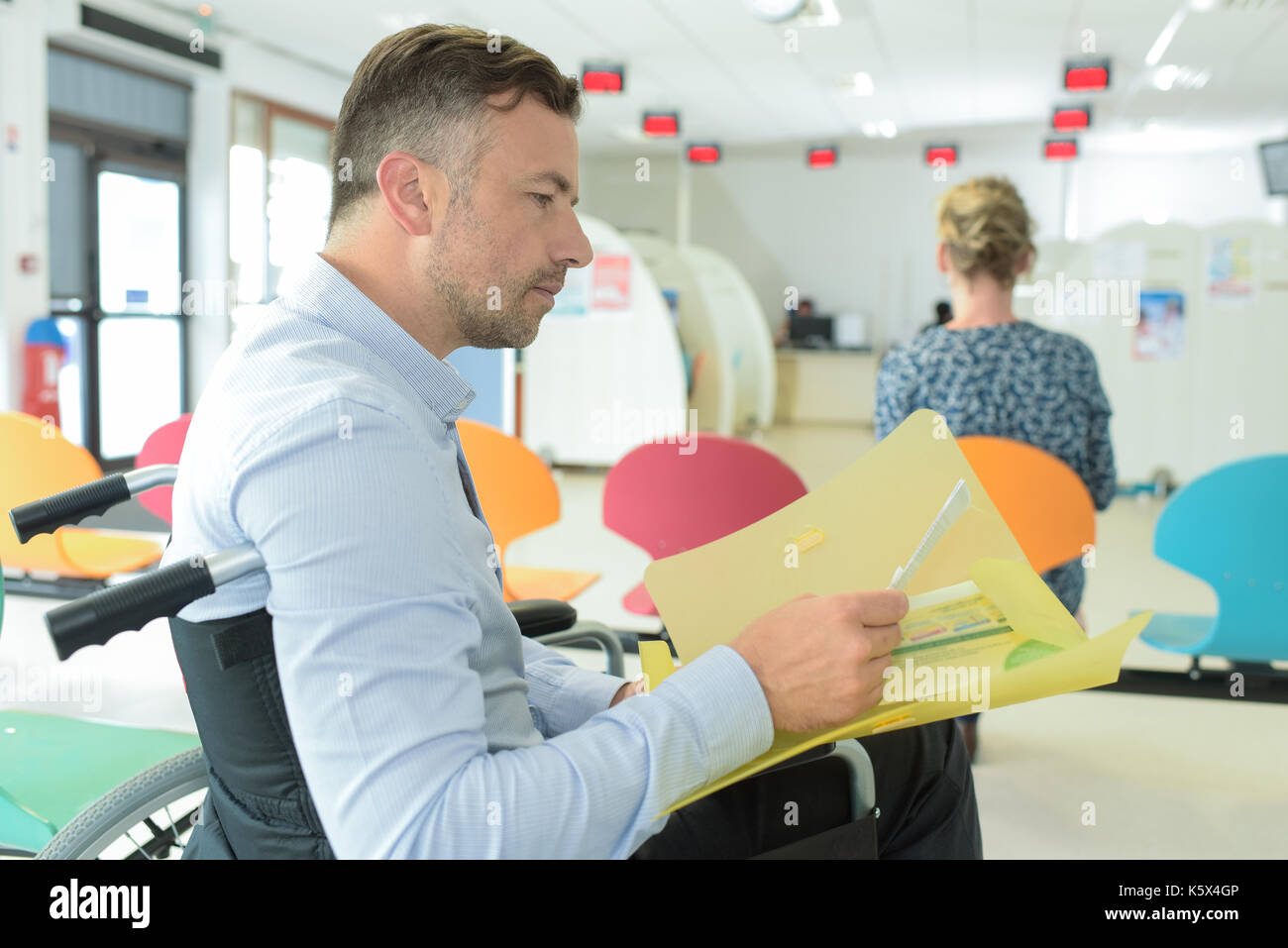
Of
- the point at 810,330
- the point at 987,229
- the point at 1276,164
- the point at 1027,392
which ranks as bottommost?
the point at 1027,392

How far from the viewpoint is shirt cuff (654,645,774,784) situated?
2.73ft

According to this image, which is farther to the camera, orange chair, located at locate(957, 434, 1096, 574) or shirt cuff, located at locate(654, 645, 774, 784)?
orange chair, located at locate(957, 434, 1096, 574)

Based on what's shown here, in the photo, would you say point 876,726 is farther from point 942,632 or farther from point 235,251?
point 235,251

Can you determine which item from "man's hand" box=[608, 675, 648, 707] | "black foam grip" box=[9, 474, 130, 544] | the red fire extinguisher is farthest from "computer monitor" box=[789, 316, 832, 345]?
"black foam grip" box=[9, 474, 130, 544]

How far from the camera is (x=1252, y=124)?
998cm

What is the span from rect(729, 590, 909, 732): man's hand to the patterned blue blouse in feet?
5.62

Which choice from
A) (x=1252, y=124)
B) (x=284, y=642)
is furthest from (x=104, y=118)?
(x=1252, y=124)

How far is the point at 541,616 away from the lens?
145 centimetres

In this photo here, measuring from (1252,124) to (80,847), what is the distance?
11.4 m

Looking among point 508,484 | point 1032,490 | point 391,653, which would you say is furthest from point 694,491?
point 391,653

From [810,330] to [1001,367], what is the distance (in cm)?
948

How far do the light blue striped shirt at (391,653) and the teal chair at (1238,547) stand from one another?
1.74 meters

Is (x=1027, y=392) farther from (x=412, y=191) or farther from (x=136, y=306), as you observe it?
(x=136, y=306)

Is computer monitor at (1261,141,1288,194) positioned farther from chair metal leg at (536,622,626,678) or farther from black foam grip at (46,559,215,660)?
black foam grip at (46,559,215,660)
